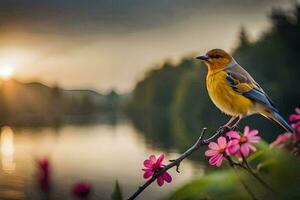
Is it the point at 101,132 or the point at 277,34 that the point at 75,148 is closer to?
the point at 101,132

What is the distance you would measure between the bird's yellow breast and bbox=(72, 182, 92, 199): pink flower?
51 centimetres

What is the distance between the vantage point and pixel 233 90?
0.98m

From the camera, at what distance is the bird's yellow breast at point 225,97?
37.6 inches

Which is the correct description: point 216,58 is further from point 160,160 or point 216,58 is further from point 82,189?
point 82,189

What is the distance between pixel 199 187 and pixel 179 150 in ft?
64.5

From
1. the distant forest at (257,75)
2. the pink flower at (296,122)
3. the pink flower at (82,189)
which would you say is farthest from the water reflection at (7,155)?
the pink flower at (82,189)

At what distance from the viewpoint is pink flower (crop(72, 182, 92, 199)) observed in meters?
0.45

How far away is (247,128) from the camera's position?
577 millimetres

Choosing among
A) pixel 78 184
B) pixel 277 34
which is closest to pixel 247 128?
pixel 78 184

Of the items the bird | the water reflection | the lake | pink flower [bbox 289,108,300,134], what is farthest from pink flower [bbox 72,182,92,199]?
the water reflection

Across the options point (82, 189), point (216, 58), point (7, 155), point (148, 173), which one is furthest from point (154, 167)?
point (7, 155)

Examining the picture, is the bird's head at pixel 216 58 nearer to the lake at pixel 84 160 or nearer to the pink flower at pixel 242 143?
the pink flower at pixel 242 143

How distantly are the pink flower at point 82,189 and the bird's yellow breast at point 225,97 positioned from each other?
513 mm

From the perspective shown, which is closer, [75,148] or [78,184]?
[78,184]
